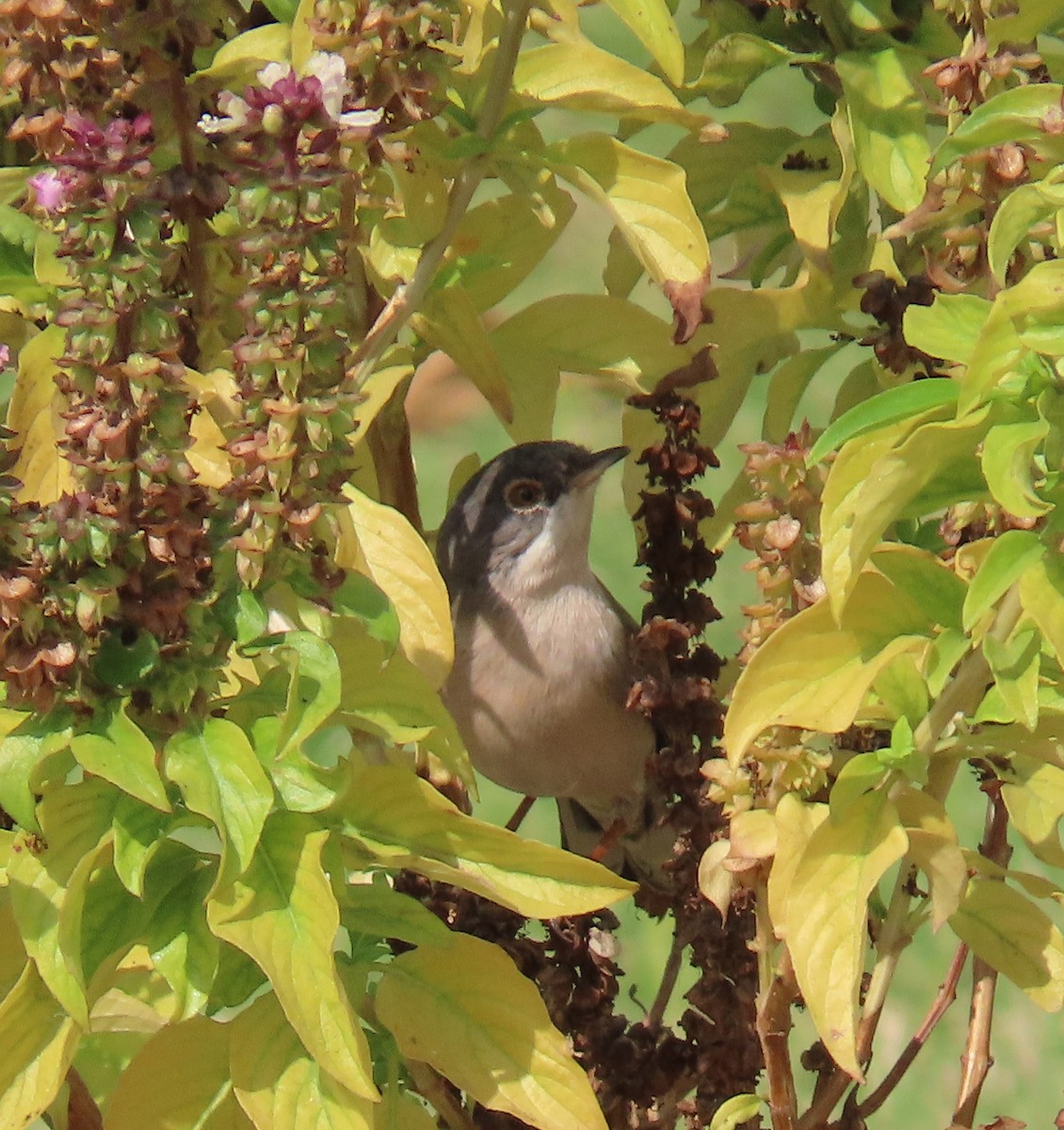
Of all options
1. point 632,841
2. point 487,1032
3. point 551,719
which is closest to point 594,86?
point 487,1032

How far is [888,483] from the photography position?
132 cm

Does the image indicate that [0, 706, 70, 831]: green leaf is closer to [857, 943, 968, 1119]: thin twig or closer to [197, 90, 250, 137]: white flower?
[197, 90, 250, 137]: white flower

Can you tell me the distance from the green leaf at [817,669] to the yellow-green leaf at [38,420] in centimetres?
64

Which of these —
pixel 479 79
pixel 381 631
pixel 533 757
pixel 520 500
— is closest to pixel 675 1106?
pixel 381 631

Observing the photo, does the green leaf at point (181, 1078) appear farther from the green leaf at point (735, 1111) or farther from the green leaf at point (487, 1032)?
the green leaf at point (735, 1111)

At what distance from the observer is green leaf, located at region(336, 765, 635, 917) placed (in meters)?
1.44

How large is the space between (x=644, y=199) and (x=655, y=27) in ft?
0.54

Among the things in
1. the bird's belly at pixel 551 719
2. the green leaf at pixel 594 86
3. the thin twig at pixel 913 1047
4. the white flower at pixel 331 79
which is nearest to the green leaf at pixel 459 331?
the green leaf at pixel 594 86

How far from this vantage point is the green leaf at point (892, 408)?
4.50ft

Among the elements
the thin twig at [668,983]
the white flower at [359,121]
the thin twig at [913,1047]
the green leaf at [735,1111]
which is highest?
the white flower at [359,121]

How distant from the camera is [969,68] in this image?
1.58m

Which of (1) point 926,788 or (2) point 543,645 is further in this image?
(2) point 543,645

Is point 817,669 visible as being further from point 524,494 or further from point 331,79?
point 524,494

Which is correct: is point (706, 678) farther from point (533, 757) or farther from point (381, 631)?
point (533, 757)
